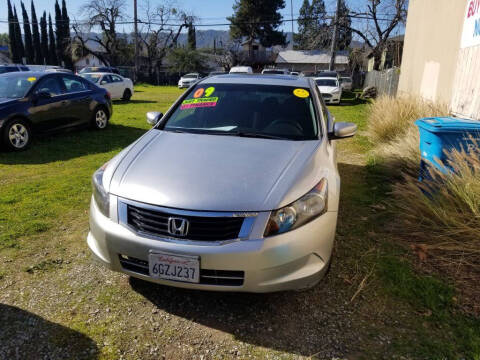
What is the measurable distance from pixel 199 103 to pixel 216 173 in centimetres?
152

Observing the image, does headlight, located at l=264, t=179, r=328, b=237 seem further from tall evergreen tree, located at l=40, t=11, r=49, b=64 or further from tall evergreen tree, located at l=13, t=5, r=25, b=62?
tall evergreen tree, located at l=13, t=5, r=25, b=62

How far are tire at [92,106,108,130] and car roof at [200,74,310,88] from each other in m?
5.68

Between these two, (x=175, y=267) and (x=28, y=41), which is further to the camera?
(x=28, y=41)

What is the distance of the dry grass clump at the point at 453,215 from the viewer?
3221 millimetres

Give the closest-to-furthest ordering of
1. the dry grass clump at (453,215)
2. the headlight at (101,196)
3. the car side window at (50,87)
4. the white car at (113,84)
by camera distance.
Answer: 1. the headlight at (101,196)
2. the dry grass clump at (453,215)
3. the car side window at (50,87)
4. the white car at (113,84)

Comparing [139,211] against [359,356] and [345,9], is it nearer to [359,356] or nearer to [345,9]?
[359,356]

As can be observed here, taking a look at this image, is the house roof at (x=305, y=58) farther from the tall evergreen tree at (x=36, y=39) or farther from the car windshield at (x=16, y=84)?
the car windshield at (x=16, y=84)

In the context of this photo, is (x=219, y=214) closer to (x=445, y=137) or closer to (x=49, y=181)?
(x=445, y=137)

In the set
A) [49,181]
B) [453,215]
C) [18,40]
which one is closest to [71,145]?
[49,181]

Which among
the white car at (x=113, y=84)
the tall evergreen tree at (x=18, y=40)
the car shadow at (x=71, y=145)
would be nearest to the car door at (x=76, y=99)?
the car shadow at (x=71, y=145)

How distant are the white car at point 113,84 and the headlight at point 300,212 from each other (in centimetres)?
1576

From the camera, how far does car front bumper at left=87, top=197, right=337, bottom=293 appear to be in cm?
221

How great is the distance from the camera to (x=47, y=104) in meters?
7.37

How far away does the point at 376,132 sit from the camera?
806 centimetres
